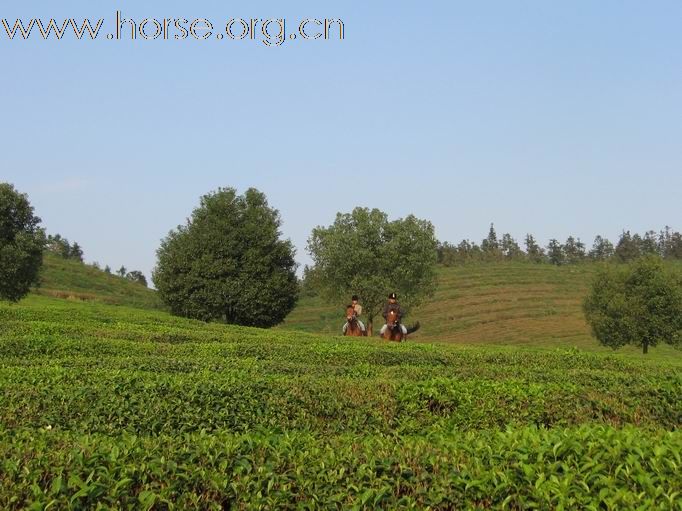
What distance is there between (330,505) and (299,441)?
1377mm

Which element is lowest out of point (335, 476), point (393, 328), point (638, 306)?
point (335, 476)

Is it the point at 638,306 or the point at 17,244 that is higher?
the point at 17,244

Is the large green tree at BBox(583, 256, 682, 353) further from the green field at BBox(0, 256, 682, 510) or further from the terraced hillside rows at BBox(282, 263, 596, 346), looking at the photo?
the green field at BBox(0, 256, 682, 510)

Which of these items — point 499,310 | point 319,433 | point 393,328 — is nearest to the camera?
point 319,433

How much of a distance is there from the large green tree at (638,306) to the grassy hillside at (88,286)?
43561 millimetres

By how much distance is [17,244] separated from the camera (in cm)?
4772

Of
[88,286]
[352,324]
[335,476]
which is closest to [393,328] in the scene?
[352,324]

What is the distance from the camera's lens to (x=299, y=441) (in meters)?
7.30

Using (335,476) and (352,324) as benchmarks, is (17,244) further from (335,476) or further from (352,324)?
(335,476)

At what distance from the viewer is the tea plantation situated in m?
6.01

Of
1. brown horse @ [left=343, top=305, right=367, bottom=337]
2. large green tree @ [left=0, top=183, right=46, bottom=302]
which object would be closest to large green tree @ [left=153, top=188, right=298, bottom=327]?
large green tree @ [left=0, top=183, right=46, bottom=302]

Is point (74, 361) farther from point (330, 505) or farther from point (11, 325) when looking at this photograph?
point (330, 505)

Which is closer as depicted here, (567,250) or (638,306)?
(638,306)

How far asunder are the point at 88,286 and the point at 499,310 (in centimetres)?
4909
